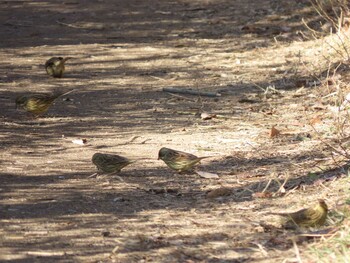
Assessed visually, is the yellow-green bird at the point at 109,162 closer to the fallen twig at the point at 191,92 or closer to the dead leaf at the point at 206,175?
the dead leaf at the point at 206,175

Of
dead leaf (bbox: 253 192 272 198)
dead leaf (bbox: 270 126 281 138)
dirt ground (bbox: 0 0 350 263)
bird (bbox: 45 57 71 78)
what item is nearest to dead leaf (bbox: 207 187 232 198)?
dirt ground (bbox: 0 0 350 263)

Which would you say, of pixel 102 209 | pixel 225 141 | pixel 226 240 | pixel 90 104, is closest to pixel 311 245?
pixel 226 240

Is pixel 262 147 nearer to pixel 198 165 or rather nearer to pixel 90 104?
pixel 198 165

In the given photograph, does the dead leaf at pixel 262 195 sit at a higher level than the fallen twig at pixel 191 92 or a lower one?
lower

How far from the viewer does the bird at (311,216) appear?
5.37 metres

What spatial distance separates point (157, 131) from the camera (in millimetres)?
7992

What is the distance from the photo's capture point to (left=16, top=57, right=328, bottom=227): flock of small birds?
17.7 feet

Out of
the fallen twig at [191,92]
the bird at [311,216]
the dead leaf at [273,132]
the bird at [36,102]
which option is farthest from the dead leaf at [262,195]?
the fallen twig at [191,92]

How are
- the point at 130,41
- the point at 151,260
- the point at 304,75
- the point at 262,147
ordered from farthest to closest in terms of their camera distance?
1. the point at 130,41
2. the point at 304,75
3. the point at 262,147
4. the point at 151,260

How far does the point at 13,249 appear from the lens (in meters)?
5.14

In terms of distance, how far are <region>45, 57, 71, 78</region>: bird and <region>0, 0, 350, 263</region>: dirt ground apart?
91mm

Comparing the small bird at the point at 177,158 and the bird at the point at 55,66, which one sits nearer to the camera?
the small bird at the point at 177,158

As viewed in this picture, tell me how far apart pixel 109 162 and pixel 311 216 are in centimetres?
170

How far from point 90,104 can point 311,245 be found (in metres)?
4.17
